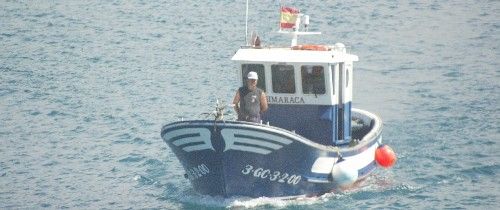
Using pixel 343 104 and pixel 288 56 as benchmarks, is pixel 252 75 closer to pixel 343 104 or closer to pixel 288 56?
pixel 288 56

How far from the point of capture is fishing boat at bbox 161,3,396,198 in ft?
70.4

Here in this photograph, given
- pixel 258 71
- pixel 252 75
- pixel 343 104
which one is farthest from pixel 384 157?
pixel 252 75

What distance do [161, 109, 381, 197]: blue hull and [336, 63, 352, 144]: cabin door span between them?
4.17ft

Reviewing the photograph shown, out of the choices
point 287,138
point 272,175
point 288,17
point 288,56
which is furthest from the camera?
point 288,17

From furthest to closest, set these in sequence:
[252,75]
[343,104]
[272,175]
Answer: [343,104], [272,175], [252,75]

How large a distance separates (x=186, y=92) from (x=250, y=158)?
15.9 m

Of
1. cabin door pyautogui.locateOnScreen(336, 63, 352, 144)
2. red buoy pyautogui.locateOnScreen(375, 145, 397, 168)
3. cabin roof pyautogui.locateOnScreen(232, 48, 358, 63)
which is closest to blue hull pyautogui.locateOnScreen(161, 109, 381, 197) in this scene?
cabin door pyautogui.locateOnScreen(336, 63, 352, 144)

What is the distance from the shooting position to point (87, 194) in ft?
82.5

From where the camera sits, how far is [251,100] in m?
22.1

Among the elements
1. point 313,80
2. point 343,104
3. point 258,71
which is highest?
point 258,71

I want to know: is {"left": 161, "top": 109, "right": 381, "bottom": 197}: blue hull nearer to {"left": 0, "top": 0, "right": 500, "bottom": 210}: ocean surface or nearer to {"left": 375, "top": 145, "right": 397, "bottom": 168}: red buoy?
{"left": 0, "top": 0, "right": 500, "bottom": 210}: ocean surface

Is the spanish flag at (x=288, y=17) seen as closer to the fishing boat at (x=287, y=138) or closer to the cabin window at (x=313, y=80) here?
the fishing boat at (x=287, y=138)

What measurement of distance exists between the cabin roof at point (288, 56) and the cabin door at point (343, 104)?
1.42 ft

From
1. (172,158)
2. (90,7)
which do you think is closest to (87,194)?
(172,158)
